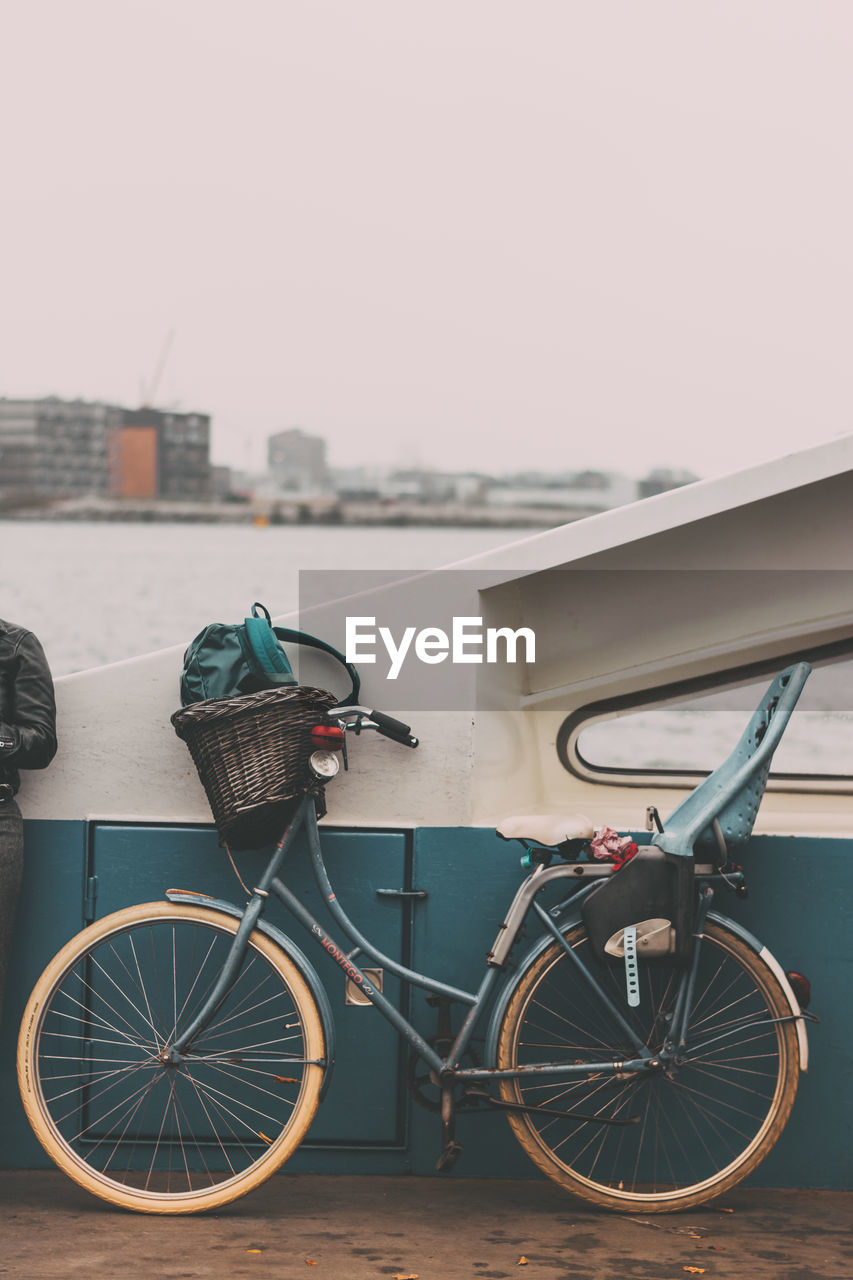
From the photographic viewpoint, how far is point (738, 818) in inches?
144

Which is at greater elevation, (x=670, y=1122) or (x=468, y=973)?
(x=468, y=973)

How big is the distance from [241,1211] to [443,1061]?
0.63m

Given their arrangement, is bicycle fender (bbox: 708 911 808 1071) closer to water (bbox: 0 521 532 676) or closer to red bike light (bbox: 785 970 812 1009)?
red bike light (bbox: 785 970 812 1009)

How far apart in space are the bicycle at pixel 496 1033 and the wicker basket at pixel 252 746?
7 centimetres

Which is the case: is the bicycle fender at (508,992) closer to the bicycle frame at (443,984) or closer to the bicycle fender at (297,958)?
the bicycle frame at (443,984)

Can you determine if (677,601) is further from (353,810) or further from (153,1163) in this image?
(153,1163)

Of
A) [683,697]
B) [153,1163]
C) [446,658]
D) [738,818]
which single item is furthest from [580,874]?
[153,1163]

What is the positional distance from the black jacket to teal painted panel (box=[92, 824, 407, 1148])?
351mm

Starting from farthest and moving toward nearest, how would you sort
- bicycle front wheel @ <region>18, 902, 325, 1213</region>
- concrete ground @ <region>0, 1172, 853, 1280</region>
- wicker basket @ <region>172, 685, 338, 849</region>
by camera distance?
1. bicycle front wheel @ <region>18, 902, 325, 1213</region>
2. wicker basket @ <region>172, 685, 338, 849</region>
3. concrete ground @ <region>0, 1172, 853, 1280</region>

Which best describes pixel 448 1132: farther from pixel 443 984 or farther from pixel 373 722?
pixel 373 722

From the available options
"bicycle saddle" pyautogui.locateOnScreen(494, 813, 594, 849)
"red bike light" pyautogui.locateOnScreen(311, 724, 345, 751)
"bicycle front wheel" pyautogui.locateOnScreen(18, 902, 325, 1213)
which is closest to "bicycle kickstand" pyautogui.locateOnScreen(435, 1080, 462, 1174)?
"bicycle front wheel" pyautogui.locateOnScreen(18, 902, 325, 1213)

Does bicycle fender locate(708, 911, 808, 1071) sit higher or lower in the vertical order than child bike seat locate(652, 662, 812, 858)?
lower

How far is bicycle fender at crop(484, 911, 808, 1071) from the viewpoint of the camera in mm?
3705

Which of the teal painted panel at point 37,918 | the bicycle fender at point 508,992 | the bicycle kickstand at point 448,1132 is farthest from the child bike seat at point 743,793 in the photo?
the teal painted panel at point 37,918
